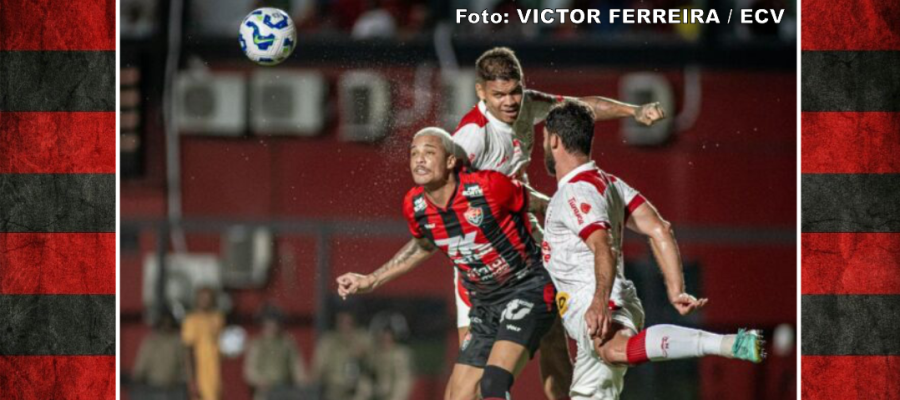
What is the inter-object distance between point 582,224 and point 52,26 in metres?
2.33

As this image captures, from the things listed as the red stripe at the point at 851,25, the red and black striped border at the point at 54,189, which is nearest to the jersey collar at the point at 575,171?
the red stripe at the point at 851,25

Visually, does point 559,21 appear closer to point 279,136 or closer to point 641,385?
point 279,136

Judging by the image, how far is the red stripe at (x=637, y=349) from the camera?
504 centimetres

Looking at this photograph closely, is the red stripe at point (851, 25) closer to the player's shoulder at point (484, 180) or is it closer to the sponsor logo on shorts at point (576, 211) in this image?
the sponsor logo on shorts at point (576, 211)

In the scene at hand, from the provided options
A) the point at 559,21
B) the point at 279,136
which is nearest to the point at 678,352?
the point at 559,21

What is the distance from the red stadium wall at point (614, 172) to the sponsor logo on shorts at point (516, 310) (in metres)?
1.20

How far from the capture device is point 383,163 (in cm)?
671

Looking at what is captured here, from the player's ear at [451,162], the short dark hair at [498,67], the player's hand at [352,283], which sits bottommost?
the player's hand at [352,283]

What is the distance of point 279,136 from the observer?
7.25 metres

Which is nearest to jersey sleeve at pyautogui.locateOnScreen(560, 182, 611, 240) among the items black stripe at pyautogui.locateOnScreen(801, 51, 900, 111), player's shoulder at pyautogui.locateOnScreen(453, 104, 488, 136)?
player's shoulder at pyautogui.locateOnScreen(453, 104, 488, 136)

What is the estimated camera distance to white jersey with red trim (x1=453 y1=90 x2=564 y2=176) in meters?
5.89

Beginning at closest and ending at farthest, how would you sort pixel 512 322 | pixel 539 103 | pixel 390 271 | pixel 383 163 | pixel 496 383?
pixel 496 383, pixel 512 322, pixel 390 271, pixel 539 103, pixel 383 163

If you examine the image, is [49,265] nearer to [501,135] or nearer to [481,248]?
[481,248]

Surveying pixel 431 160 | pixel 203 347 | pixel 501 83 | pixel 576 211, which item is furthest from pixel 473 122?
pixel 203 347
